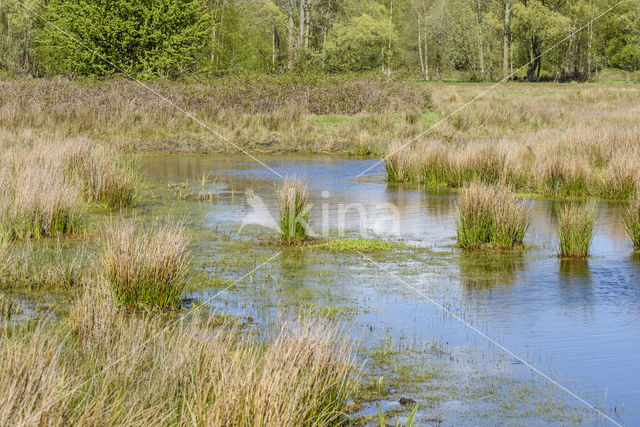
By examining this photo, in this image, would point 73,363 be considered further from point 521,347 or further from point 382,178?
point 382,178

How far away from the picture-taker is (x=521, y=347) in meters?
6.40

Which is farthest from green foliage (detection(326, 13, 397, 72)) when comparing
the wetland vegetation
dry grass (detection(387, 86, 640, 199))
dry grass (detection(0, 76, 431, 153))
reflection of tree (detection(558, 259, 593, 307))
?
reflection of tree (detection(558, 259, 593, 307))

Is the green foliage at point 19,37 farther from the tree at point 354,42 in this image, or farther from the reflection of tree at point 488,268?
the reflection of tree at point 488,268

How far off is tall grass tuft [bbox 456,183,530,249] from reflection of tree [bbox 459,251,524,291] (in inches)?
8.7

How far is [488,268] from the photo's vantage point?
9.24 metres

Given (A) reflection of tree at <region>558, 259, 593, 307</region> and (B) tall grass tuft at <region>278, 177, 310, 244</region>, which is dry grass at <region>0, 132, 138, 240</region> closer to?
(B) tall grass tuft at <region>278, 177, 310, 244</region>

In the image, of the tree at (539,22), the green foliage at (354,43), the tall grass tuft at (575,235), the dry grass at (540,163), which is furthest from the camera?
the tree at (539,22)

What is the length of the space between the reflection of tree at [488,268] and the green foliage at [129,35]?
2523 centimetres

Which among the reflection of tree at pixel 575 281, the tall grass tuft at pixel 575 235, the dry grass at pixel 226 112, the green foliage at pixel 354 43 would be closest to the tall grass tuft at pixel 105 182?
the tall grass tuft at pixel 575 235

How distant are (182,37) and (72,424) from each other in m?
32.7

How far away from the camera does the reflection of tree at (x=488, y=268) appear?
8.58m

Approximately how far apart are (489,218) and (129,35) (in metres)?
26.6

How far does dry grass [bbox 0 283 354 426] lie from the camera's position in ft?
12.5

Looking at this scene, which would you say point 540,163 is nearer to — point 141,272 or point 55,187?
point 55,187
